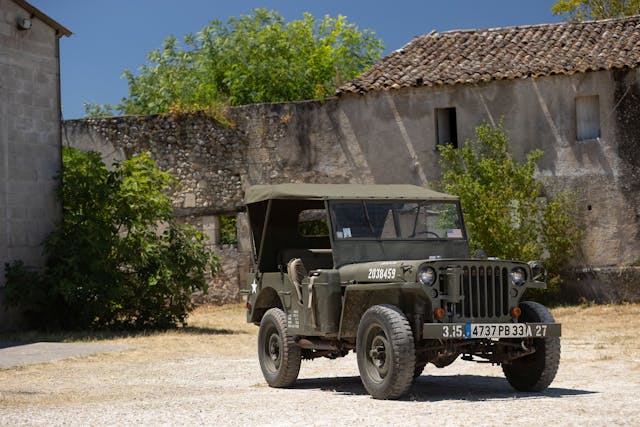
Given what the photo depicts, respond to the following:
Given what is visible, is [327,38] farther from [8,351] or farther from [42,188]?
[8,351]

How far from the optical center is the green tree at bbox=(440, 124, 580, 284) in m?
24.9

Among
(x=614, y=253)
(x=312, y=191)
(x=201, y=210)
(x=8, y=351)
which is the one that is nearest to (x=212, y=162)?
(x=201, y=210)

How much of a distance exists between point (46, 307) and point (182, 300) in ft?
8.59

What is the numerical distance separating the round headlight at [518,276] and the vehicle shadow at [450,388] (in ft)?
3.47

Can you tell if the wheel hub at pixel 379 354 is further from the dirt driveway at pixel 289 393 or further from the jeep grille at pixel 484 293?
the jeep grille at pixel 484 293

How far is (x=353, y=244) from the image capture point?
36.6 feet

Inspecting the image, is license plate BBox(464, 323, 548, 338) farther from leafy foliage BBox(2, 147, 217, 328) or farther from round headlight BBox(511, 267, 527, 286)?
leafy foliage BBox(2, 147, 217, 328)

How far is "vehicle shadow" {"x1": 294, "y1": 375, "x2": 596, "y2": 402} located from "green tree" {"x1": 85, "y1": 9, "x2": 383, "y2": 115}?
24.8 meters

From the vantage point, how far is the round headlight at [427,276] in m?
9.81

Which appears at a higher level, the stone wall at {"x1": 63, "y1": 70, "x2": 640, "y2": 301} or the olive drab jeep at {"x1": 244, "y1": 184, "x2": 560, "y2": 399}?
the stone wall at {"x1": 63, "y1": 70, "x2": 640, "y2": 301}

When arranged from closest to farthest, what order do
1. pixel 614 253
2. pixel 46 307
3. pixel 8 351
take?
1. pixel 8 351
2. pixel 46 307
3. pixel 614 253

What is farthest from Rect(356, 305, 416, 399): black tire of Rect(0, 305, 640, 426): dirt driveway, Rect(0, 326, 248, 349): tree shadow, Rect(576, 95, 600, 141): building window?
Rect(576, 95, 600, 141): building window

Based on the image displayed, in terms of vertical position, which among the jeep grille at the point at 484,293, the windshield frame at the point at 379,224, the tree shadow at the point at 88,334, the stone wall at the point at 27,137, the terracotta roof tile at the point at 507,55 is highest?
the terracotta roof tile at the point at 507,55

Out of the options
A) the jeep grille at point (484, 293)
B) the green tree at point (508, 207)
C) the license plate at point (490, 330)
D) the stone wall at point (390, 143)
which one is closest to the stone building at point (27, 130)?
the stone wall at point (390, 143)
